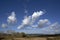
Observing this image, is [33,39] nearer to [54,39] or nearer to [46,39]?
[46,39]

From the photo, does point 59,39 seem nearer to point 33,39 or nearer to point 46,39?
point 46,39

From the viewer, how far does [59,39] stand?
42.4 feet

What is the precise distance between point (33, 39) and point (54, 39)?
2.12 meters

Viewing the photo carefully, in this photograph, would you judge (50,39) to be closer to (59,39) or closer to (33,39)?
(59,39)

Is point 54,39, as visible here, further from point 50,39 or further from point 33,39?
point 33,39

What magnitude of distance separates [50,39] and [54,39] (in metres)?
0.39

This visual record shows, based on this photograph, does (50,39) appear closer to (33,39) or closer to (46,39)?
(46,39)

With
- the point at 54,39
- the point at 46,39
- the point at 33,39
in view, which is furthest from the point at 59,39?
the point at 33,39

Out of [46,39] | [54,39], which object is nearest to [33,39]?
[46,39]

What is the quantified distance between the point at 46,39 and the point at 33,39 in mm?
1267

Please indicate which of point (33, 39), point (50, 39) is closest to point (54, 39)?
point (50, 39)

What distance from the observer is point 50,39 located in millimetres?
13078

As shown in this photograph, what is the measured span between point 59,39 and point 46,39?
4.30 feet
